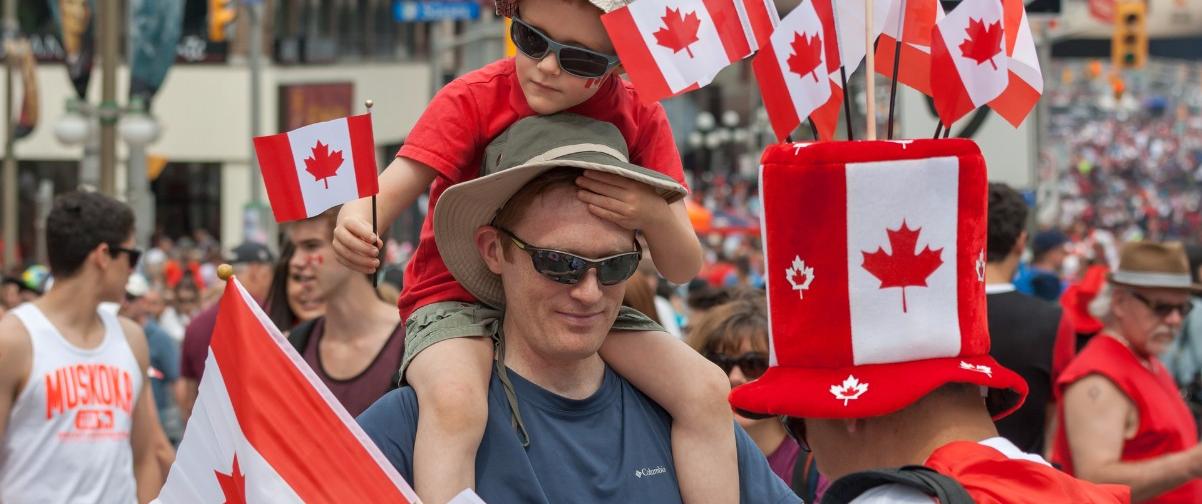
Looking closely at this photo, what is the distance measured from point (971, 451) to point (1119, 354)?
3.46 metres

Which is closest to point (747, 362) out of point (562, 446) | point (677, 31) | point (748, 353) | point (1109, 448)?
point (748, 353)

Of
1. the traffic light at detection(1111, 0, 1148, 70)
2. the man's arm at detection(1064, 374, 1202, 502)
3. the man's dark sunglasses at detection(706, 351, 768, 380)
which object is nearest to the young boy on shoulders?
the man's dark sunglasses at detection(706, 351, 768, 380)

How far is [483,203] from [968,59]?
954 millimetres

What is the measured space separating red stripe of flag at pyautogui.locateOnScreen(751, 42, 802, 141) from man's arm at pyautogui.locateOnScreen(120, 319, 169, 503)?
12.9ft

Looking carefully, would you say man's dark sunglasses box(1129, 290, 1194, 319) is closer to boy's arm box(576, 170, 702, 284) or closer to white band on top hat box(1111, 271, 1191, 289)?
white band on top hat box(1111, 271, 1191, 289)

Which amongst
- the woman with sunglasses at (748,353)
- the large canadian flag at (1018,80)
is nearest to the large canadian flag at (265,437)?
the large canadian flag at (1018,80)

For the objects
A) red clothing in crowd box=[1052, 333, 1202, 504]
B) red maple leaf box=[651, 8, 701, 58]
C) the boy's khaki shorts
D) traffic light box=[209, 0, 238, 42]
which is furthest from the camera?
traffic light box=[209, 0, 238, 42]

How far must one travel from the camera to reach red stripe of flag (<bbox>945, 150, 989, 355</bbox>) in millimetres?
3047

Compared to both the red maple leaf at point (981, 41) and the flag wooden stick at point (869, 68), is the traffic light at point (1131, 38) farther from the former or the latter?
the flag wooden stick at point (869, 68)

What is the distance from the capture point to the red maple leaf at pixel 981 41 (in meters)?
3.21

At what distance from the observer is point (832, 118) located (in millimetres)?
3293

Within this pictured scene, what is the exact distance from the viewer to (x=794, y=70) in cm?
312

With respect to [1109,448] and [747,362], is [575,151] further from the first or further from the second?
[1109,448]

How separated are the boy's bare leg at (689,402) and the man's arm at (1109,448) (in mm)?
2718
